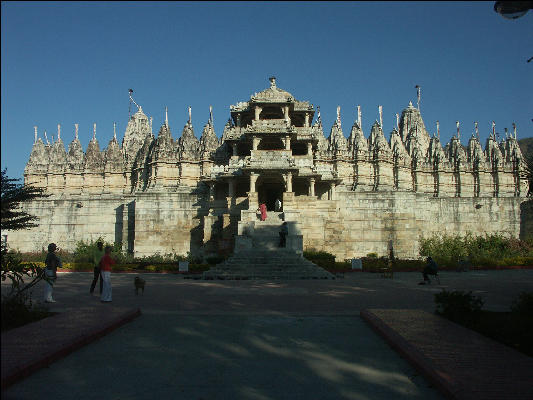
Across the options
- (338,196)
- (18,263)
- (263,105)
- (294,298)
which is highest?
(263,105)

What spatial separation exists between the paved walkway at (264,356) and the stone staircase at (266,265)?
35.0 feet

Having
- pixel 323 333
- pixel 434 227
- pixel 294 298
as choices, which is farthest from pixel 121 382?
pixel 434 227

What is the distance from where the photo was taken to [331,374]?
6.59m

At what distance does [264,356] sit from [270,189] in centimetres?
3247

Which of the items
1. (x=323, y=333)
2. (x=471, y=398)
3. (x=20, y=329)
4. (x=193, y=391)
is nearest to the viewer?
(x=471, y=398)

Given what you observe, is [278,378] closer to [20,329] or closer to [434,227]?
[20,329]

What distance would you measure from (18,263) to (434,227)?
4029 centimetres

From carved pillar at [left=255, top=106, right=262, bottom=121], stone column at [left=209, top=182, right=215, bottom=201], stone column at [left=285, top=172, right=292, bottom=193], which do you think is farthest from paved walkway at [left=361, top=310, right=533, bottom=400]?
carved pillar at [left=255, top=106, right=262, bottom=121]

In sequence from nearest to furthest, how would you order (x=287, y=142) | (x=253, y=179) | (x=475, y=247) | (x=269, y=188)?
(x=253, y=179)
(x=287, y=142)
(x=269, y=188)
(x=475, y=247)

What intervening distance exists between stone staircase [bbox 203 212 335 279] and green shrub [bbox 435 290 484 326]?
1316 cm

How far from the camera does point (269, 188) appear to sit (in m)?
39.5

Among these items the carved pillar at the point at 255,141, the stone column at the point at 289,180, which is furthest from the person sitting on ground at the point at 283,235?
the carved pillar at the point at 255,141

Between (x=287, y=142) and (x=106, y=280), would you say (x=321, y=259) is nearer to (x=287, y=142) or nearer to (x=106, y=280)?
(x=287, y=142)

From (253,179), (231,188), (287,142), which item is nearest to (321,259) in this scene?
(253,179)
